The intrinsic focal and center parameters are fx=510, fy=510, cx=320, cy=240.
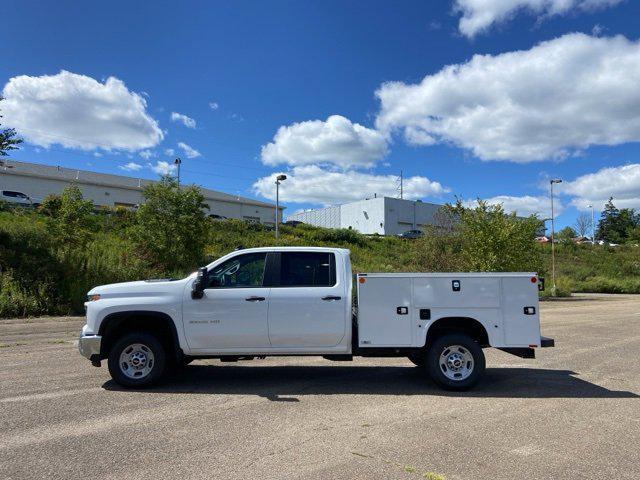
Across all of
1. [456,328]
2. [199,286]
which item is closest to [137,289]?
[199,286]

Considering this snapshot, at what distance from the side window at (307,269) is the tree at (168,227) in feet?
47.6

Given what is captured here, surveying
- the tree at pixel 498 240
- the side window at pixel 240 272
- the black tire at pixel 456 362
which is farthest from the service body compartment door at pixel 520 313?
the tree at pixel 498 240

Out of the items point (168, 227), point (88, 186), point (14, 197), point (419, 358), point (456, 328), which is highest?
point (88, 186)

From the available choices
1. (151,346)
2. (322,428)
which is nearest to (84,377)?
(151,346)

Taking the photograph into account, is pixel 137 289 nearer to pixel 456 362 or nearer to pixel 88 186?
pixel 456 362

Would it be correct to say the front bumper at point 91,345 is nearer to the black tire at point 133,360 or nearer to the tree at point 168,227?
the black tire at point 133,360

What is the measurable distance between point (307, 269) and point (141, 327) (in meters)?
2.50

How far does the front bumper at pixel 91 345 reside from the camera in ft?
22.5

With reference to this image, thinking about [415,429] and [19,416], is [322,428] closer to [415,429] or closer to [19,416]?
[415,429]

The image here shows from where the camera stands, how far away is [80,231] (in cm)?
2112

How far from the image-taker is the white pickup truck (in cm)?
694

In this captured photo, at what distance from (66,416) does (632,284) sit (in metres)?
49.6

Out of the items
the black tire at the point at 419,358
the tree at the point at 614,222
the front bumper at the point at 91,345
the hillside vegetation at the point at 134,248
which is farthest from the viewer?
the tree at the point at 614,222

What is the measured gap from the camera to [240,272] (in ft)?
23.6
